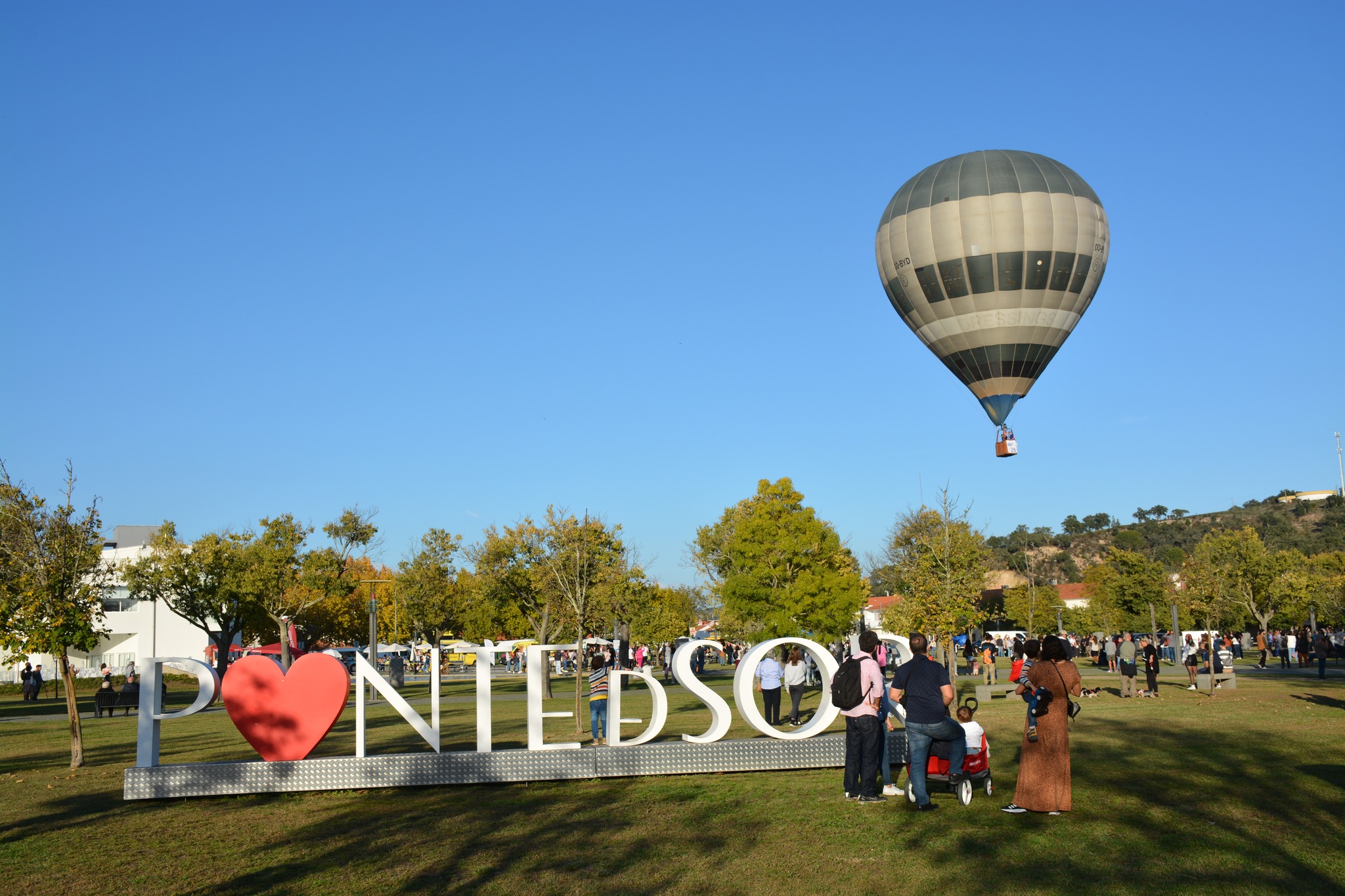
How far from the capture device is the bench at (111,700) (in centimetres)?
3056

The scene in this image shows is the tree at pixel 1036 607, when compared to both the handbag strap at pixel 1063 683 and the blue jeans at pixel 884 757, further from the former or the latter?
the handbag strap at pixel 1063 683

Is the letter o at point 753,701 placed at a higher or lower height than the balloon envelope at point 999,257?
lower

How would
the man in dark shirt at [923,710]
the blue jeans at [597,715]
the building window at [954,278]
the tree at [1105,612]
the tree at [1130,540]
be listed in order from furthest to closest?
1. the tree at [1130,540]
2. the tree at [1105,612]
3. the building window at [954,278]
4. the blue jeans at [597,715]
5. the man in dark shirt at [923,710]

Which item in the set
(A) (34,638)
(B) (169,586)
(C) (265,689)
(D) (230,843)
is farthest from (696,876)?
(B) (169,586)

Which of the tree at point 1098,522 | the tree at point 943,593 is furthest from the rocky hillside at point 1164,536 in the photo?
the tree at point 943,593

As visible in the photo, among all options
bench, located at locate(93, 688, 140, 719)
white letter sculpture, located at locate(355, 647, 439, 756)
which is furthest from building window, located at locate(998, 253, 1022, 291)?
bench, located at locate(93, 688, 140, 719)

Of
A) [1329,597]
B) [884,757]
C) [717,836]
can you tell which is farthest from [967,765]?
[1329,597]

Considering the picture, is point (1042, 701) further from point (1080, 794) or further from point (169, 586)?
point (169, 586)

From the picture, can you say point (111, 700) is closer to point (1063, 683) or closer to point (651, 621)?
point (651, 621)

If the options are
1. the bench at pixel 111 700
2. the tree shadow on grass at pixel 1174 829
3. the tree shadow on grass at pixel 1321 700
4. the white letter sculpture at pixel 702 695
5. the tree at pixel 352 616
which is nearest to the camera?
the tree shadow on grass at pixel 1174 829

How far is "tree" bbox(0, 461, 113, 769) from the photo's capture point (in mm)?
16188

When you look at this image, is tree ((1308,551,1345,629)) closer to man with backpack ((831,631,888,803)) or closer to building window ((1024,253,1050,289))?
building window ((1024,253,1050,289))

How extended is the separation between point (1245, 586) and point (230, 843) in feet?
224

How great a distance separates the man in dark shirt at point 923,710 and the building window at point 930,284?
20691mm
